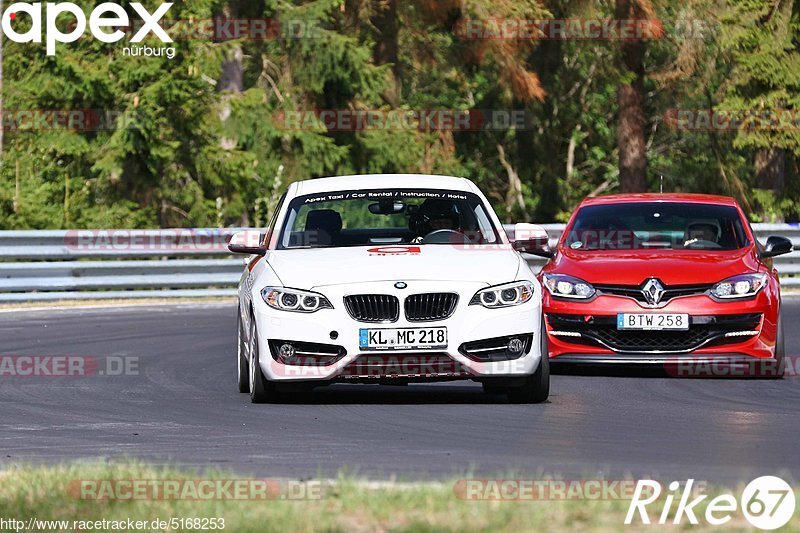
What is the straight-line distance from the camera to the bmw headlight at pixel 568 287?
46.0 ft

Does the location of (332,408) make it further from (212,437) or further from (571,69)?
(571,69)

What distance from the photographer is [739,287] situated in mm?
13953

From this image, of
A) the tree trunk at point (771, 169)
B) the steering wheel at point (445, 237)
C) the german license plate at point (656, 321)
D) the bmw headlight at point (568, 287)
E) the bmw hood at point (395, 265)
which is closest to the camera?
the bmw hood at point (395, 265)

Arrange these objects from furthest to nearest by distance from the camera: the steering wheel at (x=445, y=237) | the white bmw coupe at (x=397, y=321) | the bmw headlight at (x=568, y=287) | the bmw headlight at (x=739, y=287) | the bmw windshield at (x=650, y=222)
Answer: the bmw windshield at (x=650, y=222) → the bmw headlight at (x=568, y=287) → the bmw headlight at (x=739, y=287) → the steering wheel at (x=445, y=237) → the white bmw coupe at (x=397, y=321)

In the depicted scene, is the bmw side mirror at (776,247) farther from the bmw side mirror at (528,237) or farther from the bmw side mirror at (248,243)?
the bmw side mirror at (248,243)

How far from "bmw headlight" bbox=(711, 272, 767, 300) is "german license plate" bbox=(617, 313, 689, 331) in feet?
1.14

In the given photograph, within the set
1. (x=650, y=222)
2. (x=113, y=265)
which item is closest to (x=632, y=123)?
(x=113, y=265)

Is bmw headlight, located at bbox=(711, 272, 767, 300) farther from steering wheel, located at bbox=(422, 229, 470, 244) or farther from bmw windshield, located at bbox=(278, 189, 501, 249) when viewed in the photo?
steering wheel, located at bbox=(422, 229, 470, 244)

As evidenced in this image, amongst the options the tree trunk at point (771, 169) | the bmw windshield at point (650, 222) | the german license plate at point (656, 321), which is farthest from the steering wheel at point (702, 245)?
the tree trunk at point (771, 169)

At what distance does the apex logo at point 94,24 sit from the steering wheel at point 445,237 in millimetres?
19399

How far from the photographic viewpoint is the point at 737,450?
9.45 m

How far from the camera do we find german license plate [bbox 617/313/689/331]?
13758 millimetres

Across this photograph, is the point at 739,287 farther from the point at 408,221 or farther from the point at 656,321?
the point at 408,221

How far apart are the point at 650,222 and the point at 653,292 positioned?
1854 mm
